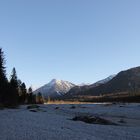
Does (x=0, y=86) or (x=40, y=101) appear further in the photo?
(x=40, y=101)

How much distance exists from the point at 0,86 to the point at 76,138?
7042 centimetres

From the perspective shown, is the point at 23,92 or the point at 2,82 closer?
the point at 2,82

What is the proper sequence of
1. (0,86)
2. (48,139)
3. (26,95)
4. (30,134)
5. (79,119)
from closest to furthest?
(48,139), (30,134), (79,119), (0,86), (26,95)

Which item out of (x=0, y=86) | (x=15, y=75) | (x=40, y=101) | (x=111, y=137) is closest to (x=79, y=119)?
(x=111, y=137)

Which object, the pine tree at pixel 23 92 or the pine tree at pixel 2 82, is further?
the pine tree at pixel 23 92

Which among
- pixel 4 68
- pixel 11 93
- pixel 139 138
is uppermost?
pixel 4 68

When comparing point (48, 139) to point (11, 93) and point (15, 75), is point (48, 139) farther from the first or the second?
point (15, 75)

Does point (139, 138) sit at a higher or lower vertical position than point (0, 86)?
lower

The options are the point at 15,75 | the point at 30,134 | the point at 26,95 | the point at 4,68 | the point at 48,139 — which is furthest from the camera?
the point at 26,95

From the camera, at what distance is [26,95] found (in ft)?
527

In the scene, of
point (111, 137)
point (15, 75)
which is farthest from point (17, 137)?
point (15, 75)

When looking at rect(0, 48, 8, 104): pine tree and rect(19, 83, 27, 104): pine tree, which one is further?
rect(19, 83, 27, 104): pine tree

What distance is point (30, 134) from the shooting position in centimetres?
2642

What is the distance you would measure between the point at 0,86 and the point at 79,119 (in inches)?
1998
